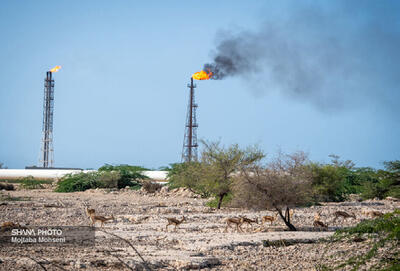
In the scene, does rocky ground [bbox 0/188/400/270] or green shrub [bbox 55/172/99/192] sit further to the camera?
green shrub [bbox 55/172/99/192]

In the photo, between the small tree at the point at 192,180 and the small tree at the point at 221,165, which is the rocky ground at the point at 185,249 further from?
the small tree at the point at 192,180

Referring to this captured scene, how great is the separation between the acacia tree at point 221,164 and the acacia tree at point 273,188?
6.61 meters

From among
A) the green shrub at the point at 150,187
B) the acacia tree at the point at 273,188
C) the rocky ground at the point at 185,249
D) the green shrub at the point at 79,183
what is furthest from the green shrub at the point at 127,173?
the acacia tree at the point at 273,188

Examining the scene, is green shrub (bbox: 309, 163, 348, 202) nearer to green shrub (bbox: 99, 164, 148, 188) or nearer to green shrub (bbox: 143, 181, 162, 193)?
green shrub (bbox: 143, 181, 162, 193)

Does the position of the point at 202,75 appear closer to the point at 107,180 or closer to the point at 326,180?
the point at 107,180

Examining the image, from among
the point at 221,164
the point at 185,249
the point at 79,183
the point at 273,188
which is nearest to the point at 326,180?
the point at 221,164

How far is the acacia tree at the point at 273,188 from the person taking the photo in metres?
15.0

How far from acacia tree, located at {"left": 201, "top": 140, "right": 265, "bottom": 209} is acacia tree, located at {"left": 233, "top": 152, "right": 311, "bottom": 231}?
21.7 ft

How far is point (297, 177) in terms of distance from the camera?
51.8 feet

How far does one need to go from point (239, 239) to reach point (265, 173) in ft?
Result: 11.1

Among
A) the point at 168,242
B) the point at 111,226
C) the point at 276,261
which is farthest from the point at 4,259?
the point at 111,226

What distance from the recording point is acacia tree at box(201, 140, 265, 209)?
23297mm

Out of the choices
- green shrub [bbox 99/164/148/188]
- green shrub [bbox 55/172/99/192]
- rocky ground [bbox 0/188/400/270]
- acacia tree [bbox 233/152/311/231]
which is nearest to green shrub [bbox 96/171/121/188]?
green shrub [bbox 55/172/99/192]

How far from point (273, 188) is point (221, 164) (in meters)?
9.19
